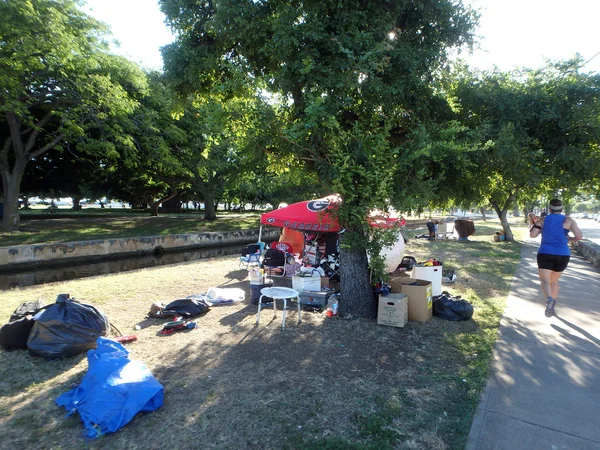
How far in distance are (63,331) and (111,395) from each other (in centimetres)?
171

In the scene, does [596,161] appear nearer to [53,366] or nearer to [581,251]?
[53,366]

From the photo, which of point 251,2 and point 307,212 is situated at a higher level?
point 251,2

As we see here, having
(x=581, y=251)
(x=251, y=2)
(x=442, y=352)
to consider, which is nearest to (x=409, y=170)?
(x=442, y=352)

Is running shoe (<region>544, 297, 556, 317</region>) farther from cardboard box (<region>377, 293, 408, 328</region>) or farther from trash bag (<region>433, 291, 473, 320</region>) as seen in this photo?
cardboard box (<region>377, 293, 408, 328</region>)

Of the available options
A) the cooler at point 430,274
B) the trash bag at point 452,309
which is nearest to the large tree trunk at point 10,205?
the cooler at point 430,274

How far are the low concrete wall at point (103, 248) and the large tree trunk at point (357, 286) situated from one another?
12922 millimetres

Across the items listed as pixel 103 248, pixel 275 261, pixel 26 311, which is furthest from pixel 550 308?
pixel 103 248

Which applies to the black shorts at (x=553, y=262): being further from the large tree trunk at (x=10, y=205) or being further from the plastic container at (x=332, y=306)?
the large tree trunk at (x=10, y=205)

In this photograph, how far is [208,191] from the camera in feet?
90.0

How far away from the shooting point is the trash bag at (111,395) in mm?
2844

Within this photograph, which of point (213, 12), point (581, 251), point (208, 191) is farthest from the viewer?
point (208, 191)

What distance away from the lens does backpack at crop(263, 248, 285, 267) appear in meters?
9.40

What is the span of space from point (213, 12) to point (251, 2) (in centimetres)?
100

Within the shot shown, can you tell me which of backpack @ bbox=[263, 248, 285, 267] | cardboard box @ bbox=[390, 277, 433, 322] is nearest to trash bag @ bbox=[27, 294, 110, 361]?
cardboard box @ bbox=[390, 277, 433, 322]
